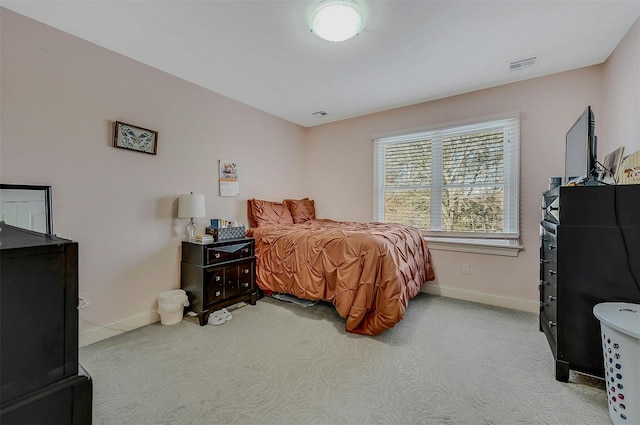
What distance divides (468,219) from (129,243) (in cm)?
353

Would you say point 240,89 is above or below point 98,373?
above

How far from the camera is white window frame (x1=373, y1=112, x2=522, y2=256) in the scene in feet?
9.53

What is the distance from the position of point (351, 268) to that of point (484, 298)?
1.76m

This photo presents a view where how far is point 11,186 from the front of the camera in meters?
1.81

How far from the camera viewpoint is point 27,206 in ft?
6.15

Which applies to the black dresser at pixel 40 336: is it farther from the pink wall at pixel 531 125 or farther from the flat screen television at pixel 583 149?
the pink wall at pixel 531 125

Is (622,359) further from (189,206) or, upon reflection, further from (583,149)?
(189,206)

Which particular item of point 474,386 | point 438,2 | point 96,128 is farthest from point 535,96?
point 96,128

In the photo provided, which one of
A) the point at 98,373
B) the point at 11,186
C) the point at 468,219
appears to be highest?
the point at 11,186

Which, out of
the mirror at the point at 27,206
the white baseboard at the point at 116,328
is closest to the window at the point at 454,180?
the white baseboard at the point at 116,328

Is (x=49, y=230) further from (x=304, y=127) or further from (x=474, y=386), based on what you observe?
(x=304, y=127)

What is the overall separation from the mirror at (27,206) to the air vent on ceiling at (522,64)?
397cm

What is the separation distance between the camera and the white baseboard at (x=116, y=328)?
215cm

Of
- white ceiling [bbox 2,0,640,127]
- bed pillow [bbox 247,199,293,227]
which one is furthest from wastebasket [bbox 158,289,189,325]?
white ceiling [bbox 2,0,640,127]
